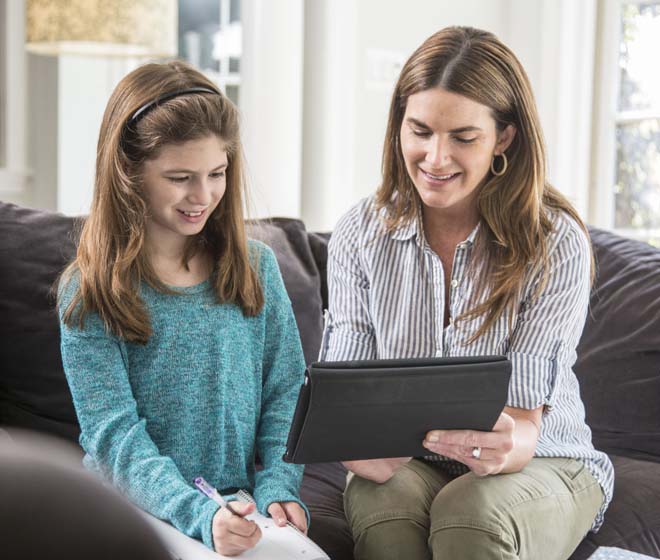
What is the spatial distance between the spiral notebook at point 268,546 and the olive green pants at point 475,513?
14 cm

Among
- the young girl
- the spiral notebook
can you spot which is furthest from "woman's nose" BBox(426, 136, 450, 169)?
the spiral notebook

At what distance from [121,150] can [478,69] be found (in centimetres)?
56

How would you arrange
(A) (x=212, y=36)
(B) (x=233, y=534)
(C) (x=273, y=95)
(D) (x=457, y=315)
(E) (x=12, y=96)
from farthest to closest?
1. (A) (x=212, y=36)
2. (E) (x=12, y=96)
3. (C) (x=273, y=95)
4. (D) (x=457, y=315)
5. (B) (x=233, y=534)

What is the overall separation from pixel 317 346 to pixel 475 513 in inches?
25.7

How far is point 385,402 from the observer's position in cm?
115

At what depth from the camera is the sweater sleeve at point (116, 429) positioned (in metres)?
1.24

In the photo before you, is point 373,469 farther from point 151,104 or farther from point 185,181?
point 151,104

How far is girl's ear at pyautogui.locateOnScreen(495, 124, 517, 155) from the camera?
58.0 inches

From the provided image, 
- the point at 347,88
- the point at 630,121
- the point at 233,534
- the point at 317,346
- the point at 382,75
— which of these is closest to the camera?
the point at 233,534

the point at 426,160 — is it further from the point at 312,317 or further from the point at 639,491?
the point at 639,491

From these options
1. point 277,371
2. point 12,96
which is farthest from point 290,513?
point 12,96

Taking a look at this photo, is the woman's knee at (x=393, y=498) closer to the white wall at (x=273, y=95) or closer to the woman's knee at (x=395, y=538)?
the woman's knee at (x=395, y=538)

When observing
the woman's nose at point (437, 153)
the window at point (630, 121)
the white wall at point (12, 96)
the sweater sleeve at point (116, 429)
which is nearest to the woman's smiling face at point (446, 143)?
the woman's nose at point (437, 153)

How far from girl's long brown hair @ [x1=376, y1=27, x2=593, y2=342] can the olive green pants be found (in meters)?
0.24
